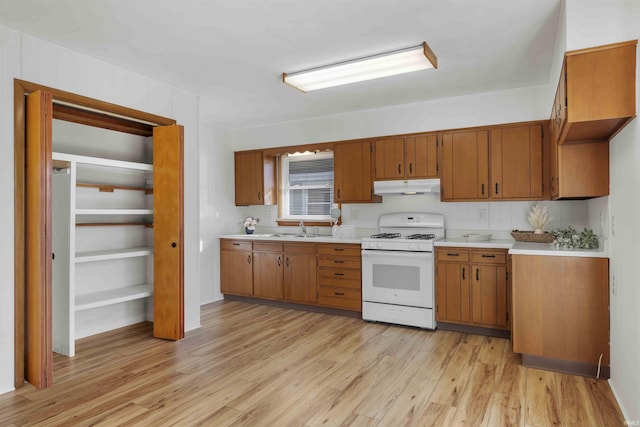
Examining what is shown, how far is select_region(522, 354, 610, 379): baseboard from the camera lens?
9.45 feet

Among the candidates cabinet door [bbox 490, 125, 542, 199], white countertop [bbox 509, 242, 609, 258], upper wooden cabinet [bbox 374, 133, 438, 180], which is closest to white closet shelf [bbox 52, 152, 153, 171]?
upper wooden cabinet [bbox 374, 133, 438, 180]

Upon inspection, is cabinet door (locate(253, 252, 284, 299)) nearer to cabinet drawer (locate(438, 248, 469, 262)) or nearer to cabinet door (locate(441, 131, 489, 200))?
cabinet drawer (locate(438, 248, 469, 262))

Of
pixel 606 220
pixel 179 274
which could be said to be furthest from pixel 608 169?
pixel 179 274

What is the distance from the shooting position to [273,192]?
588cm

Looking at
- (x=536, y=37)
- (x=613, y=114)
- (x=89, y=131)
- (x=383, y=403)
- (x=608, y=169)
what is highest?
(x=536, y=37)

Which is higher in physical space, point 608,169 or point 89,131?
Result: point 89,131

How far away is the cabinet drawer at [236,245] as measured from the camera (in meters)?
5.40

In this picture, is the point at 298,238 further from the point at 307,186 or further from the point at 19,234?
the point at 19,234

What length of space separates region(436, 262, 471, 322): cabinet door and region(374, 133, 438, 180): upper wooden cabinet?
3.62 ft

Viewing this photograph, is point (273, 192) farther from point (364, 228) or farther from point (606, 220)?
point (606, 220)

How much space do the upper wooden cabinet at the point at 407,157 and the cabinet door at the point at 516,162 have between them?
644 millimetres

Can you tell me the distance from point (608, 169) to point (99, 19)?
369 centimetres

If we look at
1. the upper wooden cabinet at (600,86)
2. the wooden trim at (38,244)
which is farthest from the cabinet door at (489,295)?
the wooden trim at (38,244)

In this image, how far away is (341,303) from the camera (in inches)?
185
